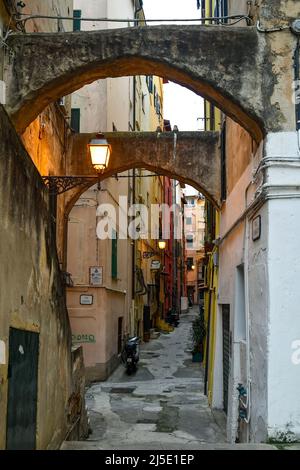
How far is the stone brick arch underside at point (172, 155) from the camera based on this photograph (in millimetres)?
11656

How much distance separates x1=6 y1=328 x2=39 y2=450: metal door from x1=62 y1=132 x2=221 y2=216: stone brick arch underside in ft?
23.5

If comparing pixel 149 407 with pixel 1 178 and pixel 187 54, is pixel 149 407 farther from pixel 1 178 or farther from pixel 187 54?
pixel 1 178

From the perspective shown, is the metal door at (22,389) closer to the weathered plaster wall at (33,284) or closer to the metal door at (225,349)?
the weathered plaster wall at (33,284)

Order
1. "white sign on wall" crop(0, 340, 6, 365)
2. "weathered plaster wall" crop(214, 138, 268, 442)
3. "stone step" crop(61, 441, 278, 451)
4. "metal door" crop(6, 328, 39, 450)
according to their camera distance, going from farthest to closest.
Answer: "weathered plaster wall" crop(214, 138, 268, 442)
"stone step" crop(61, 441, 278, 451)
"metal door" crop(6, 328, 39, 450)
"white sign on wall" crop(0, 340, 6, 365)

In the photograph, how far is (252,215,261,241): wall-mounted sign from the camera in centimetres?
647

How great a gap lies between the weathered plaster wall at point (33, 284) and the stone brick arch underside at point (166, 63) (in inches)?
81.4

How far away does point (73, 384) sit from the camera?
7102mm

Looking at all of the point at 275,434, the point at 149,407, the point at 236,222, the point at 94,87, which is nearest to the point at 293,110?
the point at 236,222

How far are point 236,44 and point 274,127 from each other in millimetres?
1210

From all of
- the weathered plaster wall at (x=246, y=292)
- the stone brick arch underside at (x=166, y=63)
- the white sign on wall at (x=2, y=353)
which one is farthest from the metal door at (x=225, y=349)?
the white sign on wall at (x=2, y=353)

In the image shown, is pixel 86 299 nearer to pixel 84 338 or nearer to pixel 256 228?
Result: pixel 84 338

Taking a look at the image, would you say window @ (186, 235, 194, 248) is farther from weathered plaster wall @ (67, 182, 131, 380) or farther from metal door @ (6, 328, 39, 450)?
metal door @ (6, 328, 39, 450)

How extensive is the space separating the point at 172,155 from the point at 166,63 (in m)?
5.04

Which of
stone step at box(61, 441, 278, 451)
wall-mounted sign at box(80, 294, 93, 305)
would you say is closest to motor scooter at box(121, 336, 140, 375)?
wall-mounted sign at box(80, 294, 93, 305)
